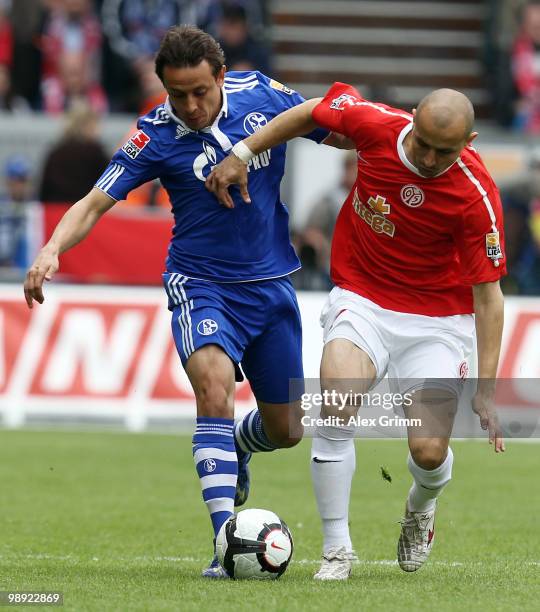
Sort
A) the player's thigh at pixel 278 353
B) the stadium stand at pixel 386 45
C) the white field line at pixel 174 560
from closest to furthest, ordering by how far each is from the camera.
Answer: the white field line at pixel 174 560
the player's thigh at pixel 278 353
the stadium stand at pixel 386 45

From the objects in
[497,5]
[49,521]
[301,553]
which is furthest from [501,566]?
[497,5]

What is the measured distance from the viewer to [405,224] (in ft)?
23.5

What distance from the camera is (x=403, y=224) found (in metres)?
7.18

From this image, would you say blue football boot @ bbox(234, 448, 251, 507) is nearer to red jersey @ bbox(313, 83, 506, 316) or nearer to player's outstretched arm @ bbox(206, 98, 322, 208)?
red jersey @ bbox(313, 83, 506, 316)

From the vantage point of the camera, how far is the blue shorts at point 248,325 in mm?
7395

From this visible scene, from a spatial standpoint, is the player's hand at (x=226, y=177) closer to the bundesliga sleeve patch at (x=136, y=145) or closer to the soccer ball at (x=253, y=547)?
the bundesliga sleeve patch at (x=136, y=145)

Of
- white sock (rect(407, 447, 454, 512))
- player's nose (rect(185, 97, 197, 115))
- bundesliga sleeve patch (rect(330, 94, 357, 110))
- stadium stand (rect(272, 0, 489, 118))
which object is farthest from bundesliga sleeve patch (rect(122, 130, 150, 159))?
stadium stand (rect(272, 0, 489, 118))

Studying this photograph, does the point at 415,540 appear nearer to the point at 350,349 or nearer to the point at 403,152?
the point at 350,349

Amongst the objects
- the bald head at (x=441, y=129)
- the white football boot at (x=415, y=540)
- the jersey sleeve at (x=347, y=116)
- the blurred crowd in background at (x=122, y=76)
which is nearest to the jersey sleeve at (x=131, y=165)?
the jersey sleeve at (x=347, y=116)

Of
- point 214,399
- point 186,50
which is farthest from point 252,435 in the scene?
point 186,50

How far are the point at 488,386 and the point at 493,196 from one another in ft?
2.88

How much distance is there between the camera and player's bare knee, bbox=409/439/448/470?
7.14 m

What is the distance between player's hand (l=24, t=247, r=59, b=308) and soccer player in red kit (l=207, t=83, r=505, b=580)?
0.94 metres

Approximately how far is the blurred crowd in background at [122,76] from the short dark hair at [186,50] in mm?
9131
